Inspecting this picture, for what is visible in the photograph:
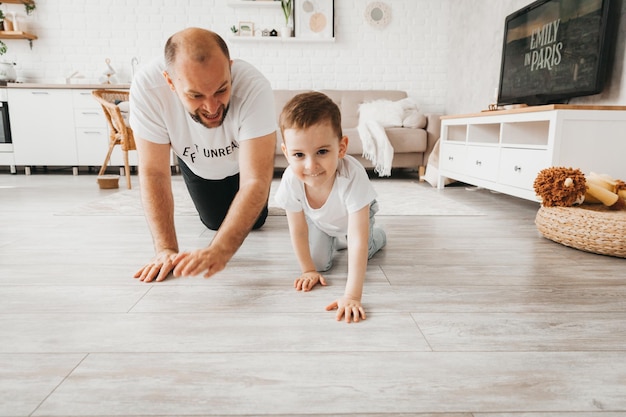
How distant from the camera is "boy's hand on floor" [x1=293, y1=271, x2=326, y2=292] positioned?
110cm

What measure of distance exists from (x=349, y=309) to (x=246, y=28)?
4114 mm

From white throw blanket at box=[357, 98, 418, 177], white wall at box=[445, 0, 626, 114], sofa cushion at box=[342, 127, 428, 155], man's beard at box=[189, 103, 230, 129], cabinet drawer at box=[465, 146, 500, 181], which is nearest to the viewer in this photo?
man's beard at box=[189, 103, 230, 129]

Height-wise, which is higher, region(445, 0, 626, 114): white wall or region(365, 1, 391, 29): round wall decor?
region(365, 1, 391, 29): round wall decor

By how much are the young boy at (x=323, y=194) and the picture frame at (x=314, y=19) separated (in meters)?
3.62

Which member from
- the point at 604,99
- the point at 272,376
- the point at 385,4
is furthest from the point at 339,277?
the point at 385,4

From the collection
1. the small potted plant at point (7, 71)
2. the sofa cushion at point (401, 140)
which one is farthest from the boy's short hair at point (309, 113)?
the small potted plant at point (7, 71)

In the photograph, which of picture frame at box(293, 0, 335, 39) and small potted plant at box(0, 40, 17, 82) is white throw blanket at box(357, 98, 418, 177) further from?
small potted plant at box(0, 40, 17, 82)

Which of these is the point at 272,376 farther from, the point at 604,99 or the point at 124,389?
the point at 604,99

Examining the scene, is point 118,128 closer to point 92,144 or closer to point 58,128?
point 92,144

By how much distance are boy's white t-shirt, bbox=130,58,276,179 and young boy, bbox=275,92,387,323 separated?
0.76 ft

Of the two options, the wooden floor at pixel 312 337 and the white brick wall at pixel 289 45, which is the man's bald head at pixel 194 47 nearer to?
the wooden floor at pixel 312 337

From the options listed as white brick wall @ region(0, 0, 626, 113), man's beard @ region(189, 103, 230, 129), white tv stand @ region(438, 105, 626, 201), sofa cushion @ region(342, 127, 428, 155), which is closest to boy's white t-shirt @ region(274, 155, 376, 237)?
man's beard @ region(189, 103, 230, 129)

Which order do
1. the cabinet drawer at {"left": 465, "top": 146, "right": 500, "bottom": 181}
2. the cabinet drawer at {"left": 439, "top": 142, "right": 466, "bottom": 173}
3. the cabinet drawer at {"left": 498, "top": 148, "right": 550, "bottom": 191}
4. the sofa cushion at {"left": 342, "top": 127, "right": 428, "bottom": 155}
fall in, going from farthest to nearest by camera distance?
1. the sofa cushion at {"left": 342, "top": 127, "right": 428, "bottom": 155}
2. the cabinet drawer at {"left": 439, "top": 142, "right": 466, "bottom": 173}
3. the cabinet drawer at {"left": 465, "top": 146, "right": 500, "bottom": 181}
4. the cabinet drawer at {"left": 498, "top": 148, "right": 550, "bottom": 191}

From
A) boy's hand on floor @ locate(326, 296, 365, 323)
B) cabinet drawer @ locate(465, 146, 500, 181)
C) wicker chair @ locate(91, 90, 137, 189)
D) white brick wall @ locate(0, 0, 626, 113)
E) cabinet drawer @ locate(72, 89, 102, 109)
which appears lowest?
boy's hand on floor @ locate(326, 296, 365, 323)
